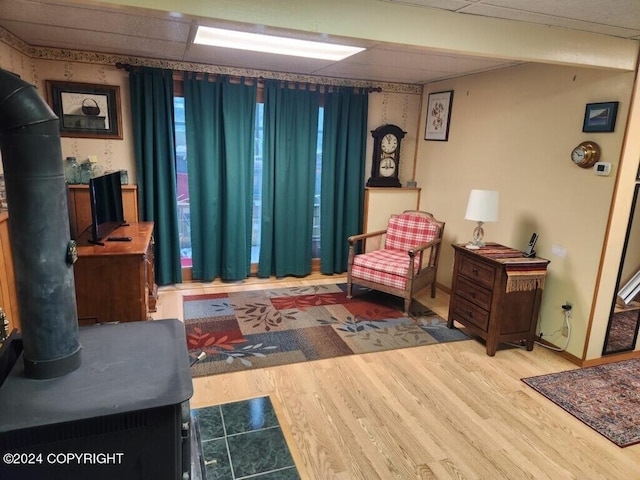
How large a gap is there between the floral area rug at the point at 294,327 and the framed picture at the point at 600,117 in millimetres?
1908

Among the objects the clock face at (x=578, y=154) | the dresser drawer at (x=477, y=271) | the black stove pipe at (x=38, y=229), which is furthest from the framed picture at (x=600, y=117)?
the black stove pipe at (x=38, y=229)

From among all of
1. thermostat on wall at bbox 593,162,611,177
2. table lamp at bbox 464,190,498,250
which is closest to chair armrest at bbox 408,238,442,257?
table lamp at bbox 464,190,498,250

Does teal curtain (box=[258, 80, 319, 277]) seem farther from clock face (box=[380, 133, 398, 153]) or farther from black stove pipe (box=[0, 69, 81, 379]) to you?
black stove pipe (box=[0, 69, 81, 379])

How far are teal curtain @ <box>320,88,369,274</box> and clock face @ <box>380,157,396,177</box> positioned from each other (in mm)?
232

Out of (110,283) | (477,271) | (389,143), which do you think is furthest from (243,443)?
(389,143)

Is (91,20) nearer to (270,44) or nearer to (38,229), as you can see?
(270,44)

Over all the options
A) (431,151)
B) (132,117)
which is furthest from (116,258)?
(431,151)

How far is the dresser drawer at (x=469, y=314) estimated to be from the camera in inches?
130

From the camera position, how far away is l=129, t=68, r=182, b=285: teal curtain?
3.96 meters

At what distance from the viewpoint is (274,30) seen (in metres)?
1.91

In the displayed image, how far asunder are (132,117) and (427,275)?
131 inches

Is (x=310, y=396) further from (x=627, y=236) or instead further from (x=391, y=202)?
(x=391, y=202)

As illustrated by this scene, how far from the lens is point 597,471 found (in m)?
2.11

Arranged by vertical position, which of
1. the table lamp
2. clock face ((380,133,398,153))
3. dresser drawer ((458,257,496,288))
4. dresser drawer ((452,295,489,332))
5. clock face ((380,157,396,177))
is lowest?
dresser drawer ((452,295,489,332))
